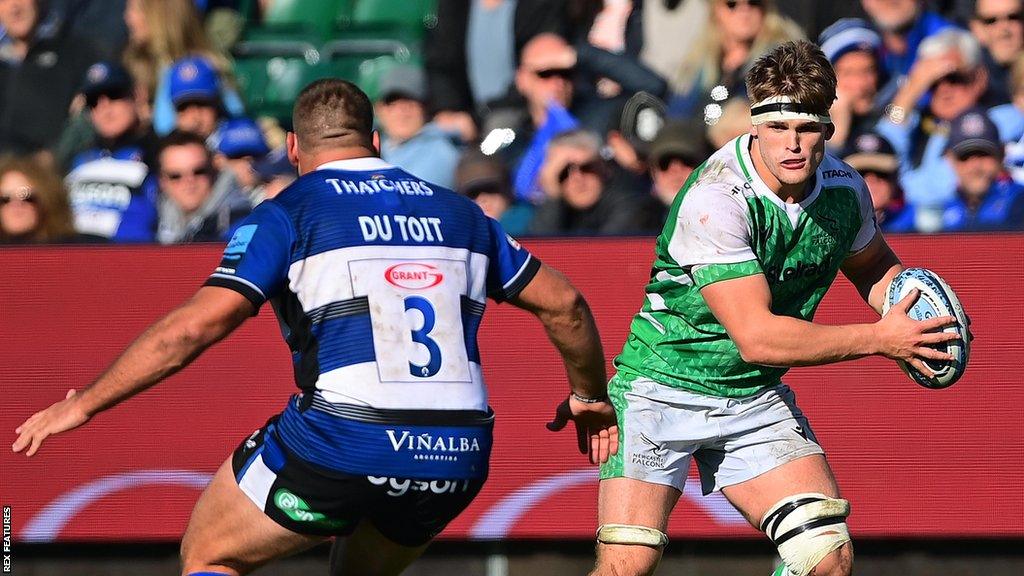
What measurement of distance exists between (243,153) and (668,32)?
2397mm

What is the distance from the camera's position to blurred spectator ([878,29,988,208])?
24.4 feet

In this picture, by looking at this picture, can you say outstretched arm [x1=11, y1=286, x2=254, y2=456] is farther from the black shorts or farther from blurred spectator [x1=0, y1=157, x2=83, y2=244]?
blurred spectator [x1=0, y1=157, x2=83, y2=244]

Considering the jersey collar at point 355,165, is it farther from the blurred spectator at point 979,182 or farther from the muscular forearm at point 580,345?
the blurred spectator at point 979,182

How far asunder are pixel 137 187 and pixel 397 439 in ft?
13.4

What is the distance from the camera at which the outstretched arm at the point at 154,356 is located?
13.7 feet

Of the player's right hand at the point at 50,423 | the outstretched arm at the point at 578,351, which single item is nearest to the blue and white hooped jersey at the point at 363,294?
the outstretched arm at the point at 578,351

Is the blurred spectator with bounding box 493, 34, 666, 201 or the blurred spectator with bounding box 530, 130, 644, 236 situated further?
the blurred spectator with bounding box 493, 34, 666, 201

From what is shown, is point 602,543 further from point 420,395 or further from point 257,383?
point 257,383

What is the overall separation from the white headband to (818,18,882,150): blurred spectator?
2845mm

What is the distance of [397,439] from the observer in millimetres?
4332

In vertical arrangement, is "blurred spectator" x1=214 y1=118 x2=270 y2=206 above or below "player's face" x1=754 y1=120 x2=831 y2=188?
below

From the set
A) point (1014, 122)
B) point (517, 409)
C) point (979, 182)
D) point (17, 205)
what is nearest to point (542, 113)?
point (517, 409)

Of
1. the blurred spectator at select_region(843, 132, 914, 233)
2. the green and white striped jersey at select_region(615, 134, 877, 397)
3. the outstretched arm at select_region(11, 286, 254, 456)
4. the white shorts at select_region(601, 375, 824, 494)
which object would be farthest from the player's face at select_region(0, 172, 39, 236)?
the blurred spectator at select_region(843, 132, 914, 233)

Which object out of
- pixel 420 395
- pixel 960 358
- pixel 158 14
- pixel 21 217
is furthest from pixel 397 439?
pixel 158 14
